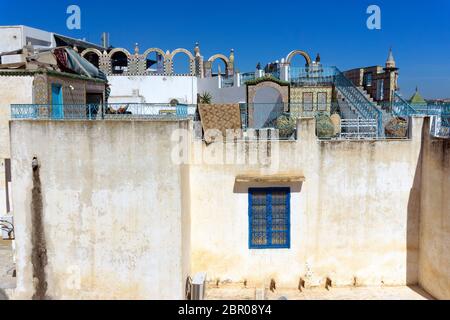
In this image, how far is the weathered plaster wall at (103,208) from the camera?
26.1 ft

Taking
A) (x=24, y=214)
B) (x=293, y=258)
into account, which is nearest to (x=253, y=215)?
(x=293, y=258)

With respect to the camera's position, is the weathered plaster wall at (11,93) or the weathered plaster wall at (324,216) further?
the weathered plaster wall at (11,93)

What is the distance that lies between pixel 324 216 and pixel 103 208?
4.88 metres

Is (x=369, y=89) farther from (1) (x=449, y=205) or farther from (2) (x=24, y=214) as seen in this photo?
(2) (x=24, y=214)

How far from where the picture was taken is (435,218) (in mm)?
8914

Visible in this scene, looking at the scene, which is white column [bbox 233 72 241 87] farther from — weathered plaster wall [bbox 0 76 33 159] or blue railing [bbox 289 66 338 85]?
weathered plaster wall [bbox 0 76 33 159]

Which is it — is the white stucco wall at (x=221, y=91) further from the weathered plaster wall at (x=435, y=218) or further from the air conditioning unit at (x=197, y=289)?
the air conditioning unit at (x=197, y=289)

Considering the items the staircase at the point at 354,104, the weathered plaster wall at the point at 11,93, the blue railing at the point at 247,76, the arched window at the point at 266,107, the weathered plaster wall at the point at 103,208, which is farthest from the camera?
the blue railing at the point at 247,76

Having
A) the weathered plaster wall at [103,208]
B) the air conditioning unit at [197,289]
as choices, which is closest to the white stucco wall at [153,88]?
the weathered plaster wall at [103,208]

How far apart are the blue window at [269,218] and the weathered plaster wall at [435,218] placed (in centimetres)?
304

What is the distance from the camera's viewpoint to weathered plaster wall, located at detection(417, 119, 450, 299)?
850cm

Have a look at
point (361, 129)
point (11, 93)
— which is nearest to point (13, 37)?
point (11, 93)

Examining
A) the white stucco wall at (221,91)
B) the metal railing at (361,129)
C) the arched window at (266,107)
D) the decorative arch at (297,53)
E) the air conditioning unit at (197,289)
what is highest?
the decorative arch at (297,53)

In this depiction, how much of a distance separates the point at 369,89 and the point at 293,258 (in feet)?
31.3
